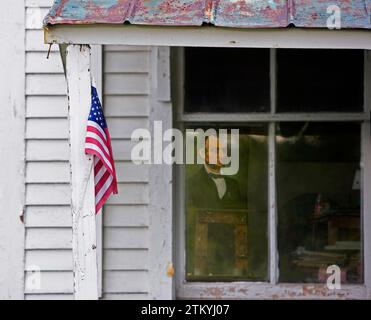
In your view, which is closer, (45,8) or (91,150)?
(91,150)

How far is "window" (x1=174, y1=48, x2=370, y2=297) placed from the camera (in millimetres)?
6543

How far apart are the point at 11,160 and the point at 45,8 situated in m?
1.16

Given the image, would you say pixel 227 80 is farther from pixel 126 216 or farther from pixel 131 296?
pixel 131 296

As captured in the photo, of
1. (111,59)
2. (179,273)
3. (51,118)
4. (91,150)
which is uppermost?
(111,59)

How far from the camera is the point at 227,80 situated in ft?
21.7

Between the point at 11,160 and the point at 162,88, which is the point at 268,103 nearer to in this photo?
the point at 162,88

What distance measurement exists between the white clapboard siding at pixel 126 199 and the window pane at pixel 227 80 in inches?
14.1

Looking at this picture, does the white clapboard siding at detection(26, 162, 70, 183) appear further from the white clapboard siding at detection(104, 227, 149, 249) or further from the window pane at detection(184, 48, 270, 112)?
the window pane at detection(184, 48, 270, 112)

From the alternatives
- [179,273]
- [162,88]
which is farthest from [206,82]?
[179,273]

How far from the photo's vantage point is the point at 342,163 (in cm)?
654

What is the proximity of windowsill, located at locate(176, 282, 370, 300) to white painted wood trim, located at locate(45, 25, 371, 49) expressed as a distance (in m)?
2.19

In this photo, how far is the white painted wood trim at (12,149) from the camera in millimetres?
6535

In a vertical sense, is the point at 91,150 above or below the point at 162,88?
below

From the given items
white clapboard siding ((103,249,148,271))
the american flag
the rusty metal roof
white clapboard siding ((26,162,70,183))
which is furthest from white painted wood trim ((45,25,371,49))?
white clapboard siding ((103,249,148,271))
